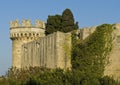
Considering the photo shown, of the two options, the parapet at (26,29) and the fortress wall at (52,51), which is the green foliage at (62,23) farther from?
the fortress wall at (52,51)

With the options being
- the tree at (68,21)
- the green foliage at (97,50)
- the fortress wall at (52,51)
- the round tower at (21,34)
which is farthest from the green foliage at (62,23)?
the green foliage at (97,50)

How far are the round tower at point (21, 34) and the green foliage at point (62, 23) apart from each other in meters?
1.80

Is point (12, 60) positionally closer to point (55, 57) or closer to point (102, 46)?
point (55, 57)

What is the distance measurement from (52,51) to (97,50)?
5645 millimetres

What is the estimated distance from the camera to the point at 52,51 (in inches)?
1571

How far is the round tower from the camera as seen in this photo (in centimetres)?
5572

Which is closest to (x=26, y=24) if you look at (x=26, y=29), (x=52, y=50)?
(x=26, y=29)

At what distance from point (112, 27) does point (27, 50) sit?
1463 centimetres

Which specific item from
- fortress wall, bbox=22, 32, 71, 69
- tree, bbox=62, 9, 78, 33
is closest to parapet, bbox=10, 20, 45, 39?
tree, bbox=62, 9, 78, 33

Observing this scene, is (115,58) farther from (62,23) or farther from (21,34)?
(21,34)

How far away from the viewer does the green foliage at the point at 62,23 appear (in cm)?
5274

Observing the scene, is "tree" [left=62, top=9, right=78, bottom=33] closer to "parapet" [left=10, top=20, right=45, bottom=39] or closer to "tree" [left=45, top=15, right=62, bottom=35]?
"tree" [left=45, top=15, right=62, bottom=35]

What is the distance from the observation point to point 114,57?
34.7 meters

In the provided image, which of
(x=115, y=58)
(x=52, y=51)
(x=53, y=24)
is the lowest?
(x=115, y=58)
